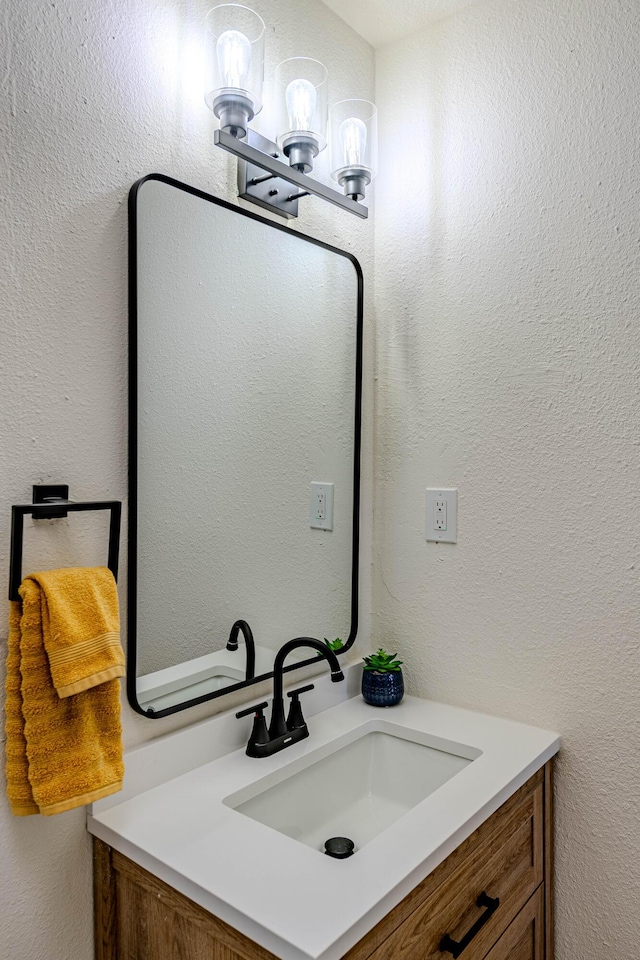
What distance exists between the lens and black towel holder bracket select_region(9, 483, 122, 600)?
89 centimetres

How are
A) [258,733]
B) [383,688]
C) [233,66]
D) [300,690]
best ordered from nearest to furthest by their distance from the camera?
[233,66] → [258,733] → [300,690] → [383,688]

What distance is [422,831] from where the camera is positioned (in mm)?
983

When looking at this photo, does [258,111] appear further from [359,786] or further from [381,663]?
[359,786]

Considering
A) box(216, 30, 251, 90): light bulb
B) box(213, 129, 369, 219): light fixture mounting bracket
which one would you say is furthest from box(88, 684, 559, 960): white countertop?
box(216, 30, 251, 90): light bulb

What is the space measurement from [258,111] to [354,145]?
307mm

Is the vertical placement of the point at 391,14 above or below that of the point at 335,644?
above

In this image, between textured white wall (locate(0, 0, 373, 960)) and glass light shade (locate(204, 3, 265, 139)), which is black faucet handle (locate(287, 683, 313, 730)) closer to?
textured white wall (locate(0, 0, 373, 960))

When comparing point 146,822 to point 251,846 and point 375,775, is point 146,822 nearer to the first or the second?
point 251,846

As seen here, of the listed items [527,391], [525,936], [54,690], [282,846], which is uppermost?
[527,391]

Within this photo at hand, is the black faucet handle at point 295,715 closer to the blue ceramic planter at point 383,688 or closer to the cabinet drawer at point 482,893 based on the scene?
the blue ceramic planter at point 383,688

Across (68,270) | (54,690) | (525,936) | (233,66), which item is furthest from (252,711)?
(233,66)

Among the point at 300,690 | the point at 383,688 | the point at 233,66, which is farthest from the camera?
the point at 383,688

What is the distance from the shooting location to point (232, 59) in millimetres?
1113

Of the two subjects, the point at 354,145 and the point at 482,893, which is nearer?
the point at 482,893
